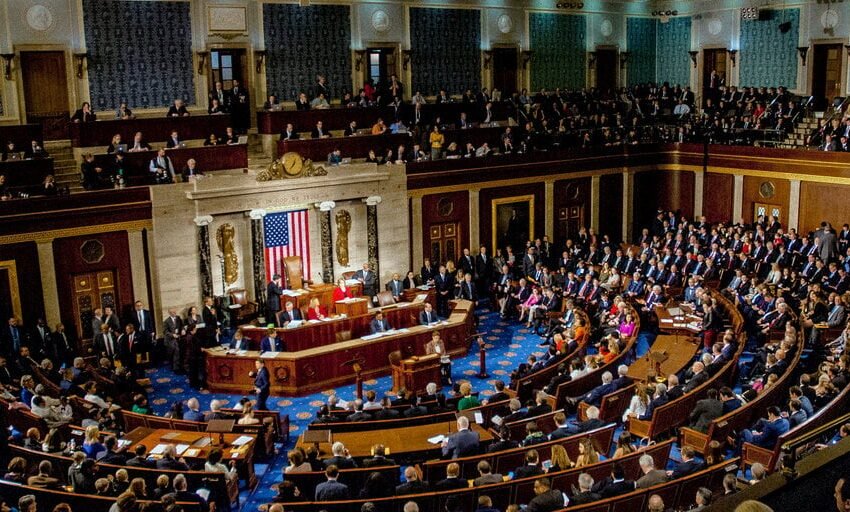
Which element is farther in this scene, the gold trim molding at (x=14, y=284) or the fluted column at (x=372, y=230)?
the fluted column at (x=372, y=230)

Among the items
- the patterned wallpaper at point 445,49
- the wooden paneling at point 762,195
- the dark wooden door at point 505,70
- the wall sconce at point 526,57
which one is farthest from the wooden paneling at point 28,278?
the wooden paneling at point 762,195

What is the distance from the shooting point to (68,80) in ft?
71.8

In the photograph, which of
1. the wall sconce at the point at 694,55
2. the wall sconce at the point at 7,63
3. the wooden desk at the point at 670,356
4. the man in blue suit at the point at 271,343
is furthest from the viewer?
the wall sconce at the point at 694,55

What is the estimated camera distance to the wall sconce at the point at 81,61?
2185cm

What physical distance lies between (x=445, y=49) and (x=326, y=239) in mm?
8934

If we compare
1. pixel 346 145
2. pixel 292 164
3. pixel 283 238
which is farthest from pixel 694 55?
pixel 283 238

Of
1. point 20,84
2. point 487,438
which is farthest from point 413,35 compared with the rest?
point 487,438

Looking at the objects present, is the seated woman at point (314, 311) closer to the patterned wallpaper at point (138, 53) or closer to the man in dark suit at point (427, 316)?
the man in dark suit at point (427, 316)

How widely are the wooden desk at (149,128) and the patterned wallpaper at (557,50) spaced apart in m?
11.9

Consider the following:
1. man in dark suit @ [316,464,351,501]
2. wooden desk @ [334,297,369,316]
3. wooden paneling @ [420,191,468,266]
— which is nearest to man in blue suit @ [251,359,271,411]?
wooden desk @ [334,297,369,316]

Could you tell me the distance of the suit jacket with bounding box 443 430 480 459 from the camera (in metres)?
11.7

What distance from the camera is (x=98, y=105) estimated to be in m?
22.4

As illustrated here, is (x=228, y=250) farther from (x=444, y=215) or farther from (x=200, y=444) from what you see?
(x=200, y=444)

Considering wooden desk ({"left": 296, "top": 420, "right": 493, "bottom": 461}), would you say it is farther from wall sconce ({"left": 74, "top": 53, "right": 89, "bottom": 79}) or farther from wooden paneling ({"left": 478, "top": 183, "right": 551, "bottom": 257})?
wall sconce ({"left": 74, "top": 53, "right": 89, "bottom": 79})
